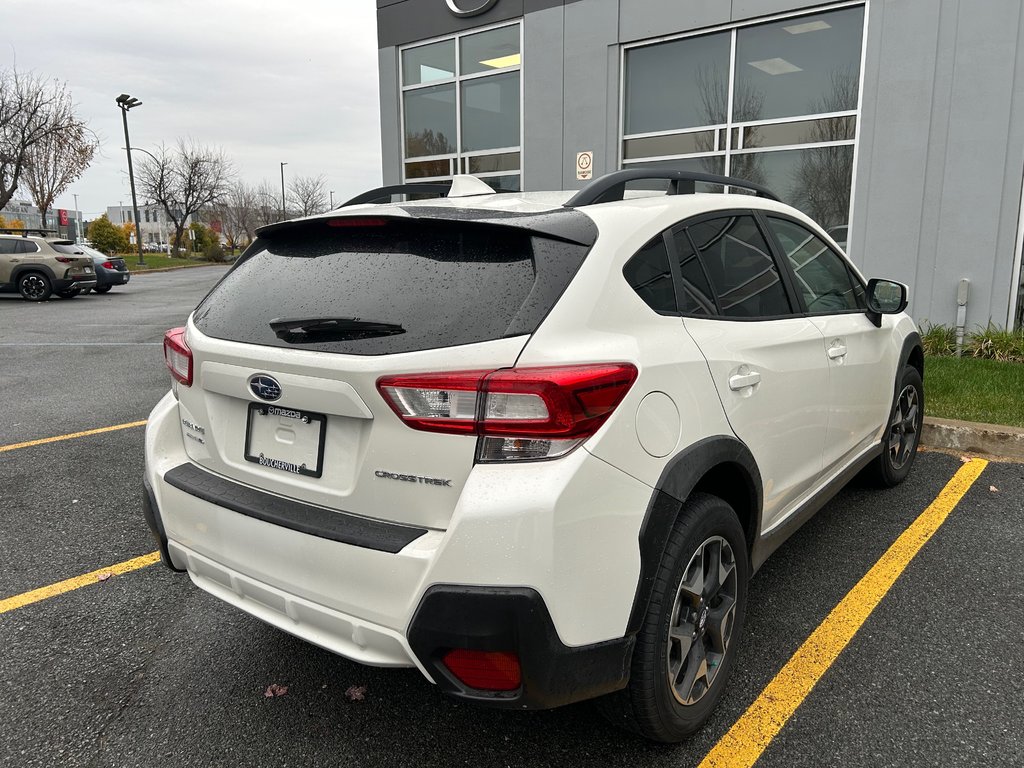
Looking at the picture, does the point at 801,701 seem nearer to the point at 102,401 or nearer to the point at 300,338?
the point at 300,338

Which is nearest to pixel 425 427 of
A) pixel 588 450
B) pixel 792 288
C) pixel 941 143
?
pixel 588 450

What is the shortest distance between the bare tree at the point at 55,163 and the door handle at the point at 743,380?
3846cm

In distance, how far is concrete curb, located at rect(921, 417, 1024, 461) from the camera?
499 centimetres

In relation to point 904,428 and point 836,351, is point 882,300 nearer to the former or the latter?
point 836,351

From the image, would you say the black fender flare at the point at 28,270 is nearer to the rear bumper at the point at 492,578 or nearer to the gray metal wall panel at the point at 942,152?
the gray metal wall panel at the point at 942,152

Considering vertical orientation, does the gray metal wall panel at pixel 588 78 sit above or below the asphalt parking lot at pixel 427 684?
above

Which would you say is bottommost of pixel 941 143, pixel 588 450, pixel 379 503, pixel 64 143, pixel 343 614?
pixel 343 614

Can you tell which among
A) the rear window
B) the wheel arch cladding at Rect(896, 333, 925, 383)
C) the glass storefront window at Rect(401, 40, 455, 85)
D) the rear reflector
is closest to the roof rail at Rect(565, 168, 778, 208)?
the rear window

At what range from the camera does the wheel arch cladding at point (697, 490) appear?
1.95 m

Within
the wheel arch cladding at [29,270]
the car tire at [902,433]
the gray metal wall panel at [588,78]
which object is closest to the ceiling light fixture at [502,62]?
the gray metal wall panel at [588,78]

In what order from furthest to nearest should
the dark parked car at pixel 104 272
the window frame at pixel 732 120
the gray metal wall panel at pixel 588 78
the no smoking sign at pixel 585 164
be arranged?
the dark parked car at pixel 104 272, the no smoking sign at pixel 585 164, the gray metal wall panel at pixel 588 78, the window frame at pixel 732 120

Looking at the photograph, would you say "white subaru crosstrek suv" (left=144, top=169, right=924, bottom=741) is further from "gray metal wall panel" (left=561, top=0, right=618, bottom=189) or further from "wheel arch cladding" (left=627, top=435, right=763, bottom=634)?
"gray metal wall panel" (left=561, top=0, right=618, bottom=189)

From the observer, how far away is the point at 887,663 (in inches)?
105

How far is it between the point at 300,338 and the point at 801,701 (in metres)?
1.98
